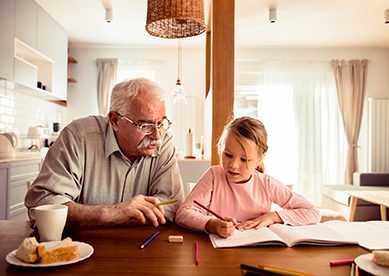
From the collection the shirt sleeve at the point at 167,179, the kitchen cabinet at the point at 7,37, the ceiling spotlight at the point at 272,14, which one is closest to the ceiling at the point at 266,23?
the ceiling spotlight at the point at 272,14

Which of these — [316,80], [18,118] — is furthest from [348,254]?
[316,80]

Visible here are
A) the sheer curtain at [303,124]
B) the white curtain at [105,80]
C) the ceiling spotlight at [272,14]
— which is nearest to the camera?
the ceiling spotlight at [272,14]

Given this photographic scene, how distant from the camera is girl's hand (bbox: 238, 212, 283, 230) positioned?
1.20m

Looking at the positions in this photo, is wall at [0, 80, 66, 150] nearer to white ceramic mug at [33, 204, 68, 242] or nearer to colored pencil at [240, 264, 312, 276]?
white ceramic mug at [33, 204, 68, 242]

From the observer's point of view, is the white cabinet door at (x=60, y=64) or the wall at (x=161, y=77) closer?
the white cabinet door at (x=60, y=64)

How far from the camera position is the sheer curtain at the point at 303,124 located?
6.20 m

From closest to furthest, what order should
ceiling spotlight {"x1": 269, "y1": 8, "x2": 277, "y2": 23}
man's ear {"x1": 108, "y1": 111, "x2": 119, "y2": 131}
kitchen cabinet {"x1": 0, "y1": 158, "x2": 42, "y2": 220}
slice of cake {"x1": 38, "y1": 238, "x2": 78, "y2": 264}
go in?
slice of cake {"x1": 38, "y1": 238, "x2": 78, "y2": 264} → man's ear {"x1": 108, "y1": 111, "x2": 119, "y2": 131} → kitchen cabinet {"x1": 0, "y1": 158, "x2": 42, "y2": 220} → ceiling spotlight {"x1": 269, "y1": 8, "x2": 277, "y2": 23}

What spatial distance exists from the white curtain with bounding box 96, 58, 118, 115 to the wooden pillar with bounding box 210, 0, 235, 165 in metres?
3.77

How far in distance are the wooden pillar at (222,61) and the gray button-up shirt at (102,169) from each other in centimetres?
105

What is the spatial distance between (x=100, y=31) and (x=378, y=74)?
15.1 ft

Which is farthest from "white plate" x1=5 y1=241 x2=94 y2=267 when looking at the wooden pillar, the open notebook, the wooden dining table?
the wooden pillar

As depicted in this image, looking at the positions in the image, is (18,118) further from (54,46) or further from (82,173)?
(82,173)

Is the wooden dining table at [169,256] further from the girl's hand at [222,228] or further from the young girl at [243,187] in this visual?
the young girl at [243,187]

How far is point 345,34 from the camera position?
5512mm
